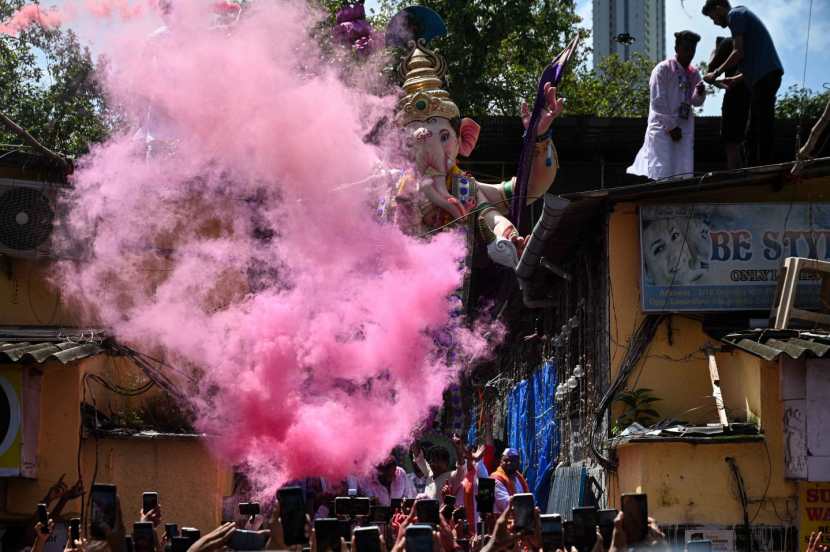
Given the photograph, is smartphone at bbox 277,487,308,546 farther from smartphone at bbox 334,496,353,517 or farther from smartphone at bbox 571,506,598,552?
smartphone at bbox 571,506,598,552

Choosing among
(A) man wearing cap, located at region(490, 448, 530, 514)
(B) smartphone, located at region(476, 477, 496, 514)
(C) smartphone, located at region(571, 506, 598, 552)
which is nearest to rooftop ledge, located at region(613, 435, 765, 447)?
(A) man wearing cap, located at region(490, 448, 530, 514)

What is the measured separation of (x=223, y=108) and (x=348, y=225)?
6.79ft

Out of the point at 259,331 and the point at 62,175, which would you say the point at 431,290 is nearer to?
the point at 259,331

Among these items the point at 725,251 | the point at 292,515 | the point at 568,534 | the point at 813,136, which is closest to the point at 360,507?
the point at 292,515

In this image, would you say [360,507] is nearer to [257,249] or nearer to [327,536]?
[327,536]

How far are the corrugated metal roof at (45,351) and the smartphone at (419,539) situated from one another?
911cm

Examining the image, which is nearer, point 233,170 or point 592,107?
point 233,170

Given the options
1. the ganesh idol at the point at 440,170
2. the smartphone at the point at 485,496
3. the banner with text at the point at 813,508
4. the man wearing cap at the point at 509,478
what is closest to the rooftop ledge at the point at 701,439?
the banner with text at the point at 813,508

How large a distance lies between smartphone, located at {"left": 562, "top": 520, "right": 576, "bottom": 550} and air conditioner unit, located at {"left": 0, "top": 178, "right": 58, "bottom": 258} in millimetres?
10736

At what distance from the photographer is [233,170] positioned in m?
16.1

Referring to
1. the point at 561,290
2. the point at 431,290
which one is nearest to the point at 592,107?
the point at 561,290

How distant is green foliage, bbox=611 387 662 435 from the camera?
46.3 feet

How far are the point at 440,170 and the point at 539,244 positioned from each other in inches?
104

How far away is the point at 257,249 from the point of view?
16.5 m
